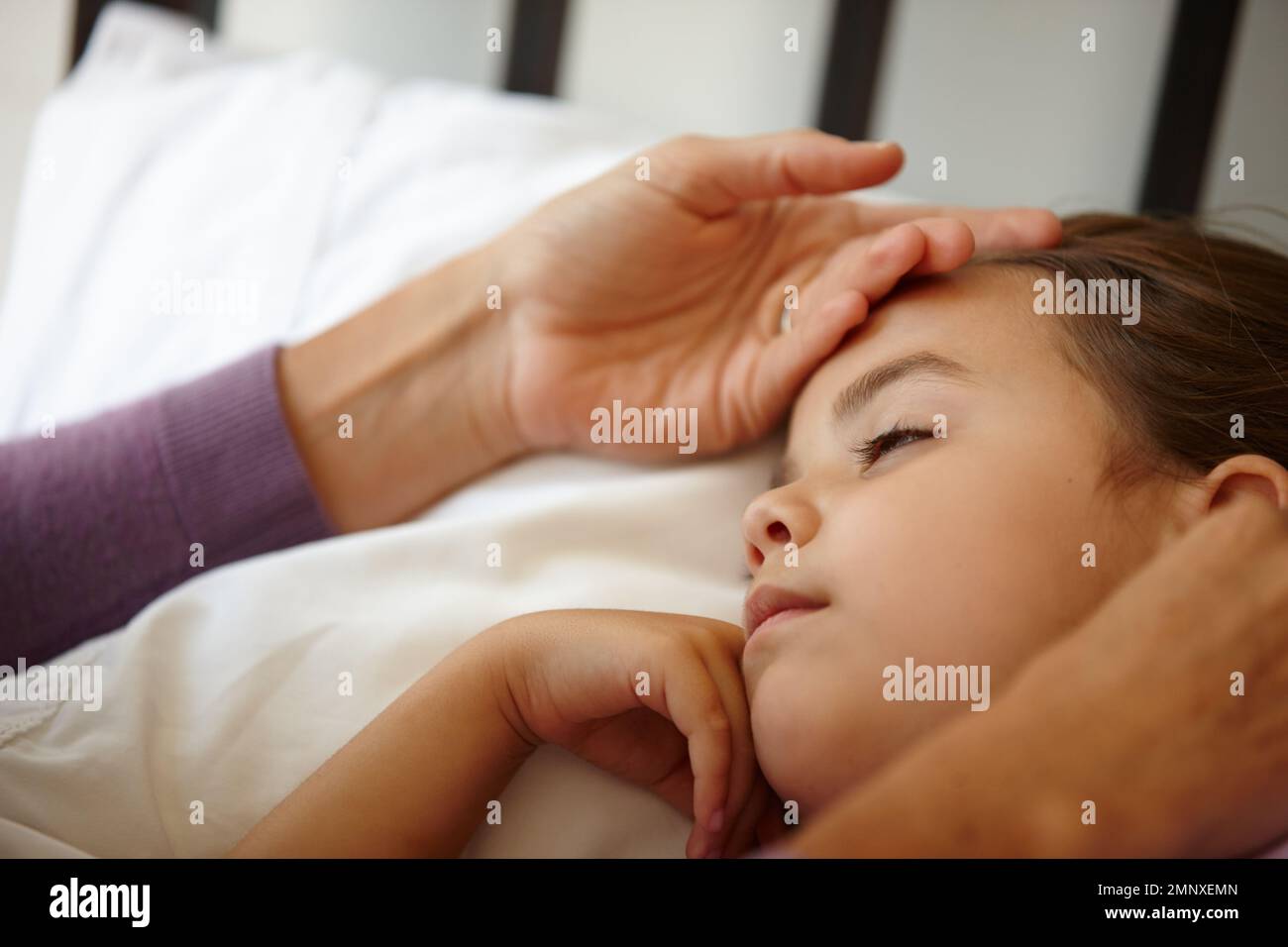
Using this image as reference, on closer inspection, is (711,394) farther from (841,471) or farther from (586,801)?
(586,801)

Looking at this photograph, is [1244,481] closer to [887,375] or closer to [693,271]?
[887,375]

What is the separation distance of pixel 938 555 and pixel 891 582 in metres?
0.04

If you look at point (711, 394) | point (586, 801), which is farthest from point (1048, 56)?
point (586, 801)

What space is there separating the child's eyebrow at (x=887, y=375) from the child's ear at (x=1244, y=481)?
20 centimetres

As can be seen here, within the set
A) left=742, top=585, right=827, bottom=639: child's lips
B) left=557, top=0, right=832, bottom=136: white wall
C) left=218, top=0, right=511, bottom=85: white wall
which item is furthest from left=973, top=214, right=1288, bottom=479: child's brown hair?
left=218, top=0, right=511, bottom=85: white wall

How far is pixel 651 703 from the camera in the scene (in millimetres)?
766

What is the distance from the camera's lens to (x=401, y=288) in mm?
1248

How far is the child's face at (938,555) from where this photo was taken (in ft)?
2.40

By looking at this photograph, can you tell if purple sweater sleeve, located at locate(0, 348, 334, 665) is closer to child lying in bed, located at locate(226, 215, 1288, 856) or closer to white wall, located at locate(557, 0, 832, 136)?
child lying in bed, located at locate(226, 215, 1288, 856)

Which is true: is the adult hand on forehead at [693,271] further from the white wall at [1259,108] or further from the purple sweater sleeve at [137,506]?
the white wall at [1259,108]

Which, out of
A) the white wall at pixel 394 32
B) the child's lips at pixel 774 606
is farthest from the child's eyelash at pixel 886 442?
the white wall at pixel 394 32

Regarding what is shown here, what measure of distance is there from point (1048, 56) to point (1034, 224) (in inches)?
26.6

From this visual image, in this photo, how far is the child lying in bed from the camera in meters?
0.74
